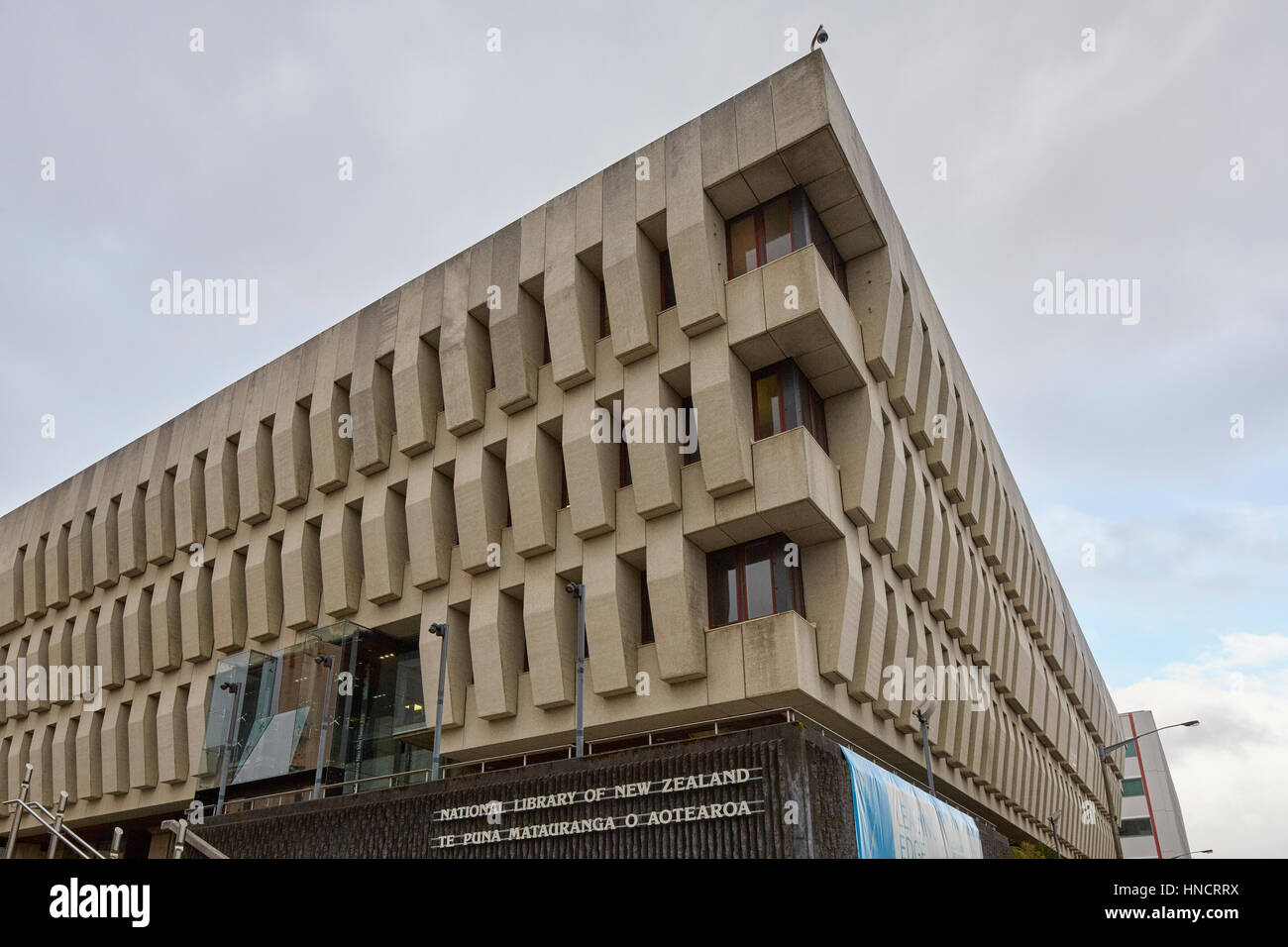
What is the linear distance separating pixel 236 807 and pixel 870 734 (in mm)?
18014

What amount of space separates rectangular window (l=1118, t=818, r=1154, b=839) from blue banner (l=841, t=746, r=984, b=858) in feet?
220

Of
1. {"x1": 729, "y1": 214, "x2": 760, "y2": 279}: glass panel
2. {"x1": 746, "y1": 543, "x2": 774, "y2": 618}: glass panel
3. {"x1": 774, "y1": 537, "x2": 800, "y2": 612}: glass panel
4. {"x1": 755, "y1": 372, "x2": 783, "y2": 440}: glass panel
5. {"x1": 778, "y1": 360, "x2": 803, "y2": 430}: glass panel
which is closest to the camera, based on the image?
{"x1": 774, "y1": 537, "x2": 800, "y2": 612}: glass panel

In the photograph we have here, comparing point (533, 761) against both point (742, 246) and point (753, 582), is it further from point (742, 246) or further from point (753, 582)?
point (742, 246)

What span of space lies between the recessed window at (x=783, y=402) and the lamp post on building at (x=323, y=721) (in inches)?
573

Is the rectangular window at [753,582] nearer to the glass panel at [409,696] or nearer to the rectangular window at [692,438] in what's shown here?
the rectangular window at [692,438]

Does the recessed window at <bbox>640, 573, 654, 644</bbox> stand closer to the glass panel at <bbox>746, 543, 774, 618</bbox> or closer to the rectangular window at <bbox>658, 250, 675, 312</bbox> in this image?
the glass panel at <bbox>746, 543, 774, 618</bbox>

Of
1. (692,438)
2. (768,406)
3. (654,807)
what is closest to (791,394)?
(768,406)

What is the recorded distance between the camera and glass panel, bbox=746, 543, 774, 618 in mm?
25094

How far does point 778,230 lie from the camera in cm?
2698

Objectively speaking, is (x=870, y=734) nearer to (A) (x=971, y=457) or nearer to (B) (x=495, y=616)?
(B) (x=495, y=616)

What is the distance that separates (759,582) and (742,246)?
9234 mm

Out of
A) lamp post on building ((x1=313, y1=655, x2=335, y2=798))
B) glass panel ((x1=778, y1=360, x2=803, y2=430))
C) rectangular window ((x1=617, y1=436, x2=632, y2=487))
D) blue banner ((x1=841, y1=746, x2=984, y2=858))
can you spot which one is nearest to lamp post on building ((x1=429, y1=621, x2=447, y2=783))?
lamp post on building ((x1=313, y1=655, x2=335, y2=798))

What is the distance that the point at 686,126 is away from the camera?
2798 centimetres
